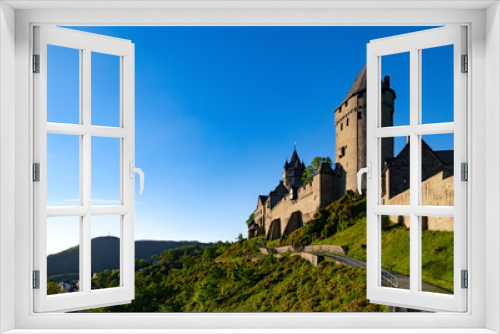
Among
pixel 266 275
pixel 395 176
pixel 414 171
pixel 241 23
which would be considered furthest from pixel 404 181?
pixel 241 23

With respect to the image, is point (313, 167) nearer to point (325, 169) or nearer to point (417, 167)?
point (325, 169)

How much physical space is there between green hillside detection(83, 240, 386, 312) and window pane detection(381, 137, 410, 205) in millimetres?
3535

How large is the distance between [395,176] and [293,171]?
4.98m

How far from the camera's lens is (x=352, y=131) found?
15875mm

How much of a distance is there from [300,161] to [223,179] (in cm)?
398

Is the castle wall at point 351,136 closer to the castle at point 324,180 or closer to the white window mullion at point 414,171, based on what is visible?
the castle at point 324,180

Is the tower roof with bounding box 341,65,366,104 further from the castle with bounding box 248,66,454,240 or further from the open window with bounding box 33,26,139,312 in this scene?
the open window with bounding box 33,26,139,312

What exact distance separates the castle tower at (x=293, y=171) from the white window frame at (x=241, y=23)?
13308 mm

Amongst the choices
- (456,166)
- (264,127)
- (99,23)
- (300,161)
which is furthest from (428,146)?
(99,23)

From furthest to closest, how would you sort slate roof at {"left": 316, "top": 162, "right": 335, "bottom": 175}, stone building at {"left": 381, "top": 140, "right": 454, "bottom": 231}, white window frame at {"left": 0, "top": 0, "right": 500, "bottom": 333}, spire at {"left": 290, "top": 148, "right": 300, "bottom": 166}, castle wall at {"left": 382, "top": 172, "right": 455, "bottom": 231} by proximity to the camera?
1. spire at {"left": 290, "top": 148, "right": 300, "bottom": 166}
2. slate roof at {"left": 316, "top": 162, "right": 335, "bottom": 175}
3. stone building at {"left": 381, "top": 140, "right": 454, "bottom": 231}
4. castle wall at {"left": 382, "top": 172, "right": 455, "bottom": 231}
5. white window frame at {"left": 0, "top": 0, "right": 500, "bottom": 333}

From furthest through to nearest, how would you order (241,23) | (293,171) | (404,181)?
(293,171) < (404,181) < (241,23)

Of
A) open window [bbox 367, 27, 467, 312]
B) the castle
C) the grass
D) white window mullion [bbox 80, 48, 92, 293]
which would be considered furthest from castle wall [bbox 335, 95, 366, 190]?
white window mullion [bbox 80, 48, 92, 293]

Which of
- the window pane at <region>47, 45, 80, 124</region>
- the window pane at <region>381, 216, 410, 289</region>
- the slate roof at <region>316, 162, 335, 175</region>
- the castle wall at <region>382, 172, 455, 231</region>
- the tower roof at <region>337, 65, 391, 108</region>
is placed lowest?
the window pane at <region>381, 216, 410, 289</region>

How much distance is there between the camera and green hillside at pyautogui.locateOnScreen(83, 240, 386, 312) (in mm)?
14711
